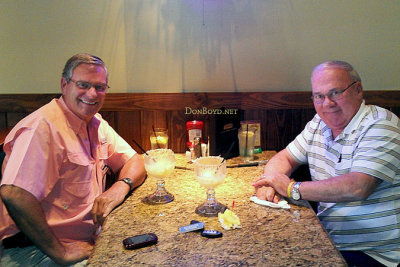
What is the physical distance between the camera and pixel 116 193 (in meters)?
1.70

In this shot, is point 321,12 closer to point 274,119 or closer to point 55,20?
point 274,119

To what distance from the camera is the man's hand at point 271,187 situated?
1.65m

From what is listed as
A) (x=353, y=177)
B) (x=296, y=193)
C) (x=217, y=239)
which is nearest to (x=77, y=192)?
(x=217, y=239)

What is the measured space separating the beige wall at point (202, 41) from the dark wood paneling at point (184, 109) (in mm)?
78

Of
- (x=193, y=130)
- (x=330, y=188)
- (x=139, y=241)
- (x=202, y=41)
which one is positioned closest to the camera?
(x=139, y=241)

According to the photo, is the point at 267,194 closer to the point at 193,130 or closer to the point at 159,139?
the point at 193,130

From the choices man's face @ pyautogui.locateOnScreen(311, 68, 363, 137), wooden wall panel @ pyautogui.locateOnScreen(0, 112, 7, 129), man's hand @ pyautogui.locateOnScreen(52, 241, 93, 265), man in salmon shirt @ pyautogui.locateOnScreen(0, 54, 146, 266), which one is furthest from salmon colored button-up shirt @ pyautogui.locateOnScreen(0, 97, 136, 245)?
man's face @ pyautogui.locateOnScreen(311, 68, 363, 137)

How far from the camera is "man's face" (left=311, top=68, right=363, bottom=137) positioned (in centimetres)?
180

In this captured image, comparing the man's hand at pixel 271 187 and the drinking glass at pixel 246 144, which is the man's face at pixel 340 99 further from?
the drinking glass at pixel 246 144

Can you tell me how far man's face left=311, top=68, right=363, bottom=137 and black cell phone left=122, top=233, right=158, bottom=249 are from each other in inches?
43.9

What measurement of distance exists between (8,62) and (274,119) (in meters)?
2.08

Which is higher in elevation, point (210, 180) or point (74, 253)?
point (210, 180)

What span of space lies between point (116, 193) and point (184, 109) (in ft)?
3.69

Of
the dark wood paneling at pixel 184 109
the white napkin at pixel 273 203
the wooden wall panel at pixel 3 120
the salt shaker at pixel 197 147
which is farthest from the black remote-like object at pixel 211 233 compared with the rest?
the wooden wall panel at pixel 3 120
